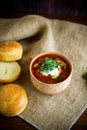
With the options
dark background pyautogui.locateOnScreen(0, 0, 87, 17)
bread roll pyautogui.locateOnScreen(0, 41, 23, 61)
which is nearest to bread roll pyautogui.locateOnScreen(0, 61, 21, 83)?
bread roll pyautogui.locateOnScreen(0, 41, 23, 61)

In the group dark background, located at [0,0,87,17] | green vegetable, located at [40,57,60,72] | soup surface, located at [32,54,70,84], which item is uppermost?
green vegetable, located at [40,57,60,72]

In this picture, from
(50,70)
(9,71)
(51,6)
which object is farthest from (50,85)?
(51,6)

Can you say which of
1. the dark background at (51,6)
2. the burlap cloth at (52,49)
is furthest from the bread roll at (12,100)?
the dark background at (51,6)

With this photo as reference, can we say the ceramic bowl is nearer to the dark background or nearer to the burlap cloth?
the burlap cloth

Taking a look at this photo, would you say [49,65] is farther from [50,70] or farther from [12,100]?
[12,100]

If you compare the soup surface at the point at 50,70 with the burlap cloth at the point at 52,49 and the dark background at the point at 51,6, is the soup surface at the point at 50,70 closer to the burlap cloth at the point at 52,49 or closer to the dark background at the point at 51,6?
the burlap cloth at the point at 52,49

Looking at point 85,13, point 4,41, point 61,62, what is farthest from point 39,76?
point 85,13
